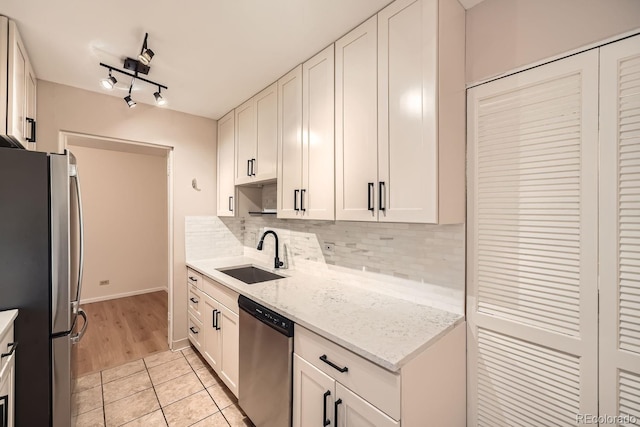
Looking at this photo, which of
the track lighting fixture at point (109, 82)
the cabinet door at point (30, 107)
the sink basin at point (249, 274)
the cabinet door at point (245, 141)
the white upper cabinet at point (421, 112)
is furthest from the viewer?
the sink basin at point (249, 274)

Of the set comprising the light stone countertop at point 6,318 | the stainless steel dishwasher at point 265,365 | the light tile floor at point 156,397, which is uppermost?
the light stone countertop at point 6,318

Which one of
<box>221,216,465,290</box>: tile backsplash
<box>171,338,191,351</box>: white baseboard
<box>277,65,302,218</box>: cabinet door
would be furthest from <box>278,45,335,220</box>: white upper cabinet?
<box>171,338,191,351</box>: white baseboard

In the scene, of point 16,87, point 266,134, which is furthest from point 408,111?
point 16,87

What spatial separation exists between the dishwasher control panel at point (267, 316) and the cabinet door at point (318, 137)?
2.16 feet

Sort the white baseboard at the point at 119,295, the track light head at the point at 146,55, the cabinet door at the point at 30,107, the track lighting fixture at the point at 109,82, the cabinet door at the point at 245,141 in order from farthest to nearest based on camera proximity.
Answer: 1. the white baseboard at the point at 119,295
2. the cabinet door at the point at 245,141
3. the track lighting fixture at the point at 109,82
4. the cabinet door at the point at 30,107
5. the track light head at the point at 146,55

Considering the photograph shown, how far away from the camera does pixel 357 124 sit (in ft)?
5.18

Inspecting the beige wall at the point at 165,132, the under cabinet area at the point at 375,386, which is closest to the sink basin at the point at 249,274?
the beige wall at the point at 165,132

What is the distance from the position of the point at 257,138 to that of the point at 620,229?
2336 millimetres

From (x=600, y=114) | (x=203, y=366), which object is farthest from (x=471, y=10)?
(x=203, y=366)

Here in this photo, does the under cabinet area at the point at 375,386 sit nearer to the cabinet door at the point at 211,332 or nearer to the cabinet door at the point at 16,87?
the cabinet door at the point at 211,332

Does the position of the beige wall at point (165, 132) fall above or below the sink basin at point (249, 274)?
above

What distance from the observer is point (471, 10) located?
1434 mm

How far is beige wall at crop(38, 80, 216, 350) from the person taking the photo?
7.38 feet

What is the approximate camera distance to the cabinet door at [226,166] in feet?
9.46
